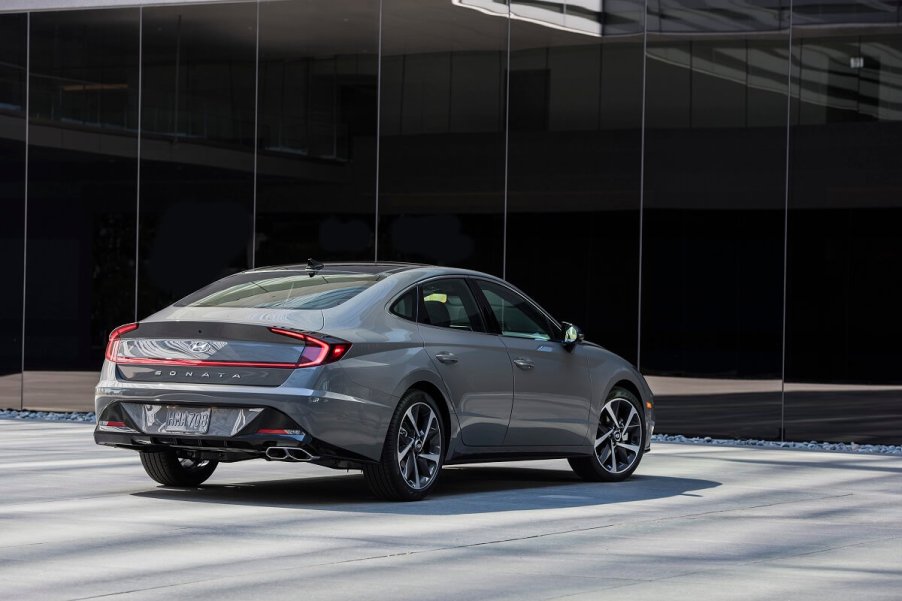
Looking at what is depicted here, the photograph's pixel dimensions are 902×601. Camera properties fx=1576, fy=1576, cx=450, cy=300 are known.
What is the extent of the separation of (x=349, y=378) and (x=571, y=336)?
94.5 inches

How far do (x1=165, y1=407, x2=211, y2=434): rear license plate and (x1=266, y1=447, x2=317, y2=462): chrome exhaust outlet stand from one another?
42 cm

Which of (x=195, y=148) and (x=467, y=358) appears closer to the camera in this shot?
(x=467, y=358)

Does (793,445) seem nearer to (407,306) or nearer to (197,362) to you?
(407,306)

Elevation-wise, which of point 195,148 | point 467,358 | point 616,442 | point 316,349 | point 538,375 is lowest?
point 616,442

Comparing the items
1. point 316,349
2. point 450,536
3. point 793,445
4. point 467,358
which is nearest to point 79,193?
point 793,445

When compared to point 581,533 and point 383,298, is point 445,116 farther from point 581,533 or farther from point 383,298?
point 581,533

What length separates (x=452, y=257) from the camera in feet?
58.6

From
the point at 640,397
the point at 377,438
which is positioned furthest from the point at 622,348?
the point at 377,438

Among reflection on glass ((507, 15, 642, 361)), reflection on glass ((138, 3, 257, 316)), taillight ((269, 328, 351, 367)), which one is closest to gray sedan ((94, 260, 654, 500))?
taillight ((269, 328, 351, 367))

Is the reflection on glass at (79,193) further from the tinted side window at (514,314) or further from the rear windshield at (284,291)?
the tinted side window at (514,314)

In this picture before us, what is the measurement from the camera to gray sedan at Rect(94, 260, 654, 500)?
9.31m

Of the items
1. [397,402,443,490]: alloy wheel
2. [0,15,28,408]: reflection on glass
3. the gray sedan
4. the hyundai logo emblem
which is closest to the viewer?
the gray sedan

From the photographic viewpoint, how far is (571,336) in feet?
37.0

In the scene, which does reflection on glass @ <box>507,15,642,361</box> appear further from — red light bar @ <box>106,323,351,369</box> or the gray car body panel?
red light bar @ <box>106,323,351,369</box>
